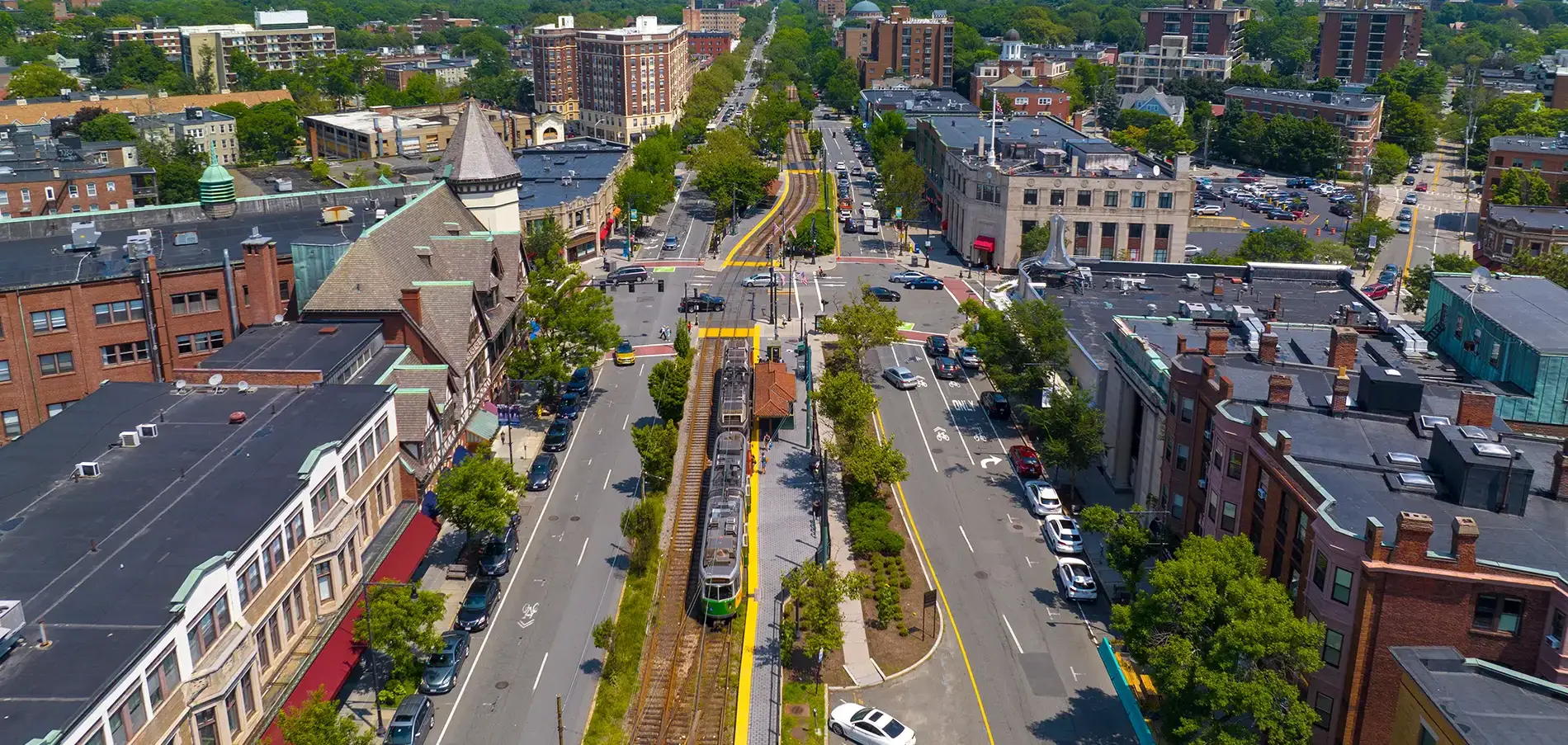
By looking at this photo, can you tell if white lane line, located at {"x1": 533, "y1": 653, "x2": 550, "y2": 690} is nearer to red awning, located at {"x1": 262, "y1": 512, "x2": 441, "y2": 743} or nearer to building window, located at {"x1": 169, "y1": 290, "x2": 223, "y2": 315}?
red awning, located at {"x1": 262, "y1": 512, "x2": 441, "y2": 743}

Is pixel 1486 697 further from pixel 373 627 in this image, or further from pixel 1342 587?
pixel 373 627

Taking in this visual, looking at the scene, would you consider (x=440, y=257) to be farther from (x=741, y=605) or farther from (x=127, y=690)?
(x=127, y=690)

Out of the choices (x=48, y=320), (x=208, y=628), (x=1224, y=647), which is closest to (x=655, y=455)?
(x=208, y=628)

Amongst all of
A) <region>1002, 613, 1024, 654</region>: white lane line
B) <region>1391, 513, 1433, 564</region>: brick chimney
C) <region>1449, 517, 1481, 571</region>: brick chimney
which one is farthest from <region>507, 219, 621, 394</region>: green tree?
<region>1449, 517, 1481, 571</region>: brick chimney

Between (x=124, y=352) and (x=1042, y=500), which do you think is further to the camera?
(x=1042, y=500)

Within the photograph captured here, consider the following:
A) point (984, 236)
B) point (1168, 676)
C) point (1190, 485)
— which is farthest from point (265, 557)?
point (984, 236)

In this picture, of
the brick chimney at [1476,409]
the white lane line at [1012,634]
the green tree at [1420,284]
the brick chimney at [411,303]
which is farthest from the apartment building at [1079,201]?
the brick chimney at [411,303]
